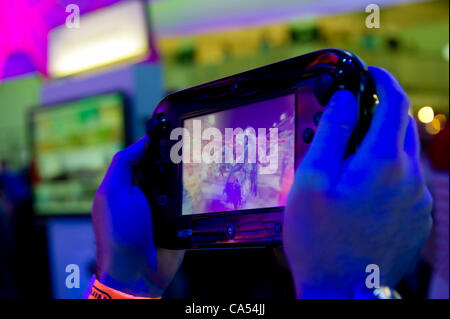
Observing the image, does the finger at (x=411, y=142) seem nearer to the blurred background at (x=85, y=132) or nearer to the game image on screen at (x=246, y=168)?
the game image on screen at (x=246, y=168)

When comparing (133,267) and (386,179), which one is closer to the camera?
(386,179)

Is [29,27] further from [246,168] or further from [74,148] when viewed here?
[246,168]

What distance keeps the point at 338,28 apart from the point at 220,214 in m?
3.35

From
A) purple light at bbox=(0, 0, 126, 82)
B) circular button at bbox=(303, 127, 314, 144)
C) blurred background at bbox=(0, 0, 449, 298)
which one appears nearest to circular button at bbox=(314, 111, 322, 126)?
circular button at bbox=(303, 127, 314, 144)

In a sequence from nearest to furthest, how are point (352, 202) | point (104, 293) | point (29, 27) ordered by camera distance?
1. point (352, 202)
2. point (104, 293)
3. point (29, 27)

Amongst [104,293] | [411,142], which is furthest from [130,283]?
[411,142]

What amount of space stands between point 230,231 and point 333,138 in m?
0.13

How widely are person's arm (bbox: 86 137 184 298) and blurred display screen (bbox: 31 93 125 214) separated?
1278 mm

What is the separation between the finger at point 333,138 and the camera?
311mm

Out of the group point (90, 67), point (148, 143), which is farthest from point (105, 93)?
point (148, 143)

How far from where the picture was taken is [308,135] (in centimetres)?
37

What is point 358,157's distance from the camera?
1.02 feet

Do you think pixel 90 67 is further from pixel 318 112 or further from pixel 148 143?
pixel 318 112

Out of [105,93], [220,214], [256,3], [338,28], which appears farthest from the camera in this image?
[338,28]
